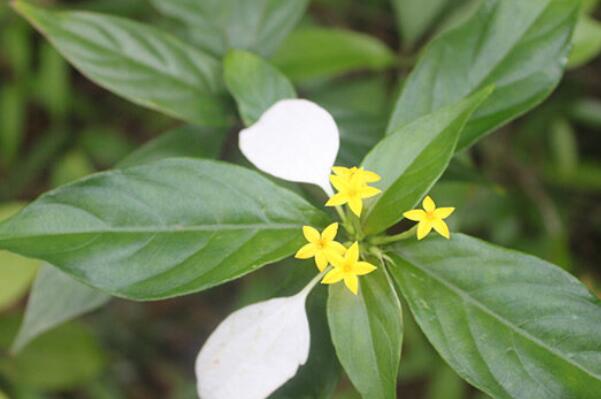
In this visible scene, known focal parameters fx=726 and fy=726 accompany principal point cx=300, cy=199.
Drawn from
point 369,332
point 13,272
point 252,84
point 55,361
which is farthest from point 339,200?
point 55,361

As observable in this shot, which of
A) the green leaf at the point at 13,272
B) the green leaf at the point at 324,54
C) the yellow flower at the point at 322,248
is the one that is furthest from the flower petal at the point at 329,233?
the green leaf at the point at 13,272

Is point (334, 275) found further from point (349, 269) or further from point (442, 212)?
point (442, 212)

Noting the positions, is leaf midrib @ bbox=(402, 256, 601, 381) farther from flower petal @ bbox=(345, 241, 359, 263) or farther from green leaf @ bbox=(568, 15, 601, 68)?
green leaf @ bbox=(568, 15, 601, 68)

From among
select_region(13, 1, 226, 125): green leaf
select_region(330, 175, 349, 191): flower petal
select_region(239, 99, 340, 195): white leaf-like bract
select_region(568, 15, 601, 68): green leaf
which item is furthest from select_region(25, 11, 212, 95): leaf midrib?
select_region(568, 15, 601, 68): green leaf

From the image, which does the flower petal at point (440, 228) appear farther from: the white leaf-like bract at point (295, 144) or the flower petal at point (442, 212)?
the white leaf-like bract at point (295, 144)

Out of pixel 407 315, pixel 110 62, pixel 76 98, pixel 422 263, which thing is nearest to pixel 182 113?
pixel 110 62

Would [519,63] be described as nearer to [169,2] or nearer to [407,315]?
[169,2]
